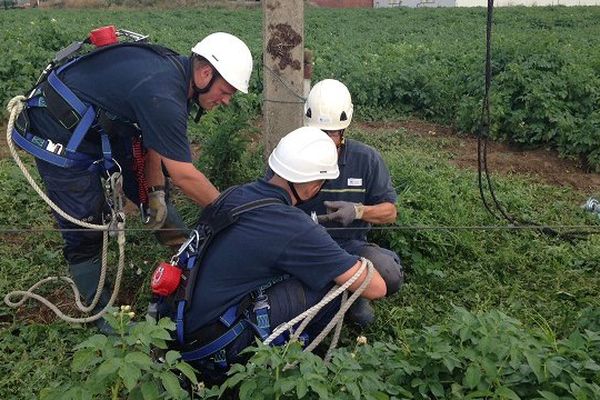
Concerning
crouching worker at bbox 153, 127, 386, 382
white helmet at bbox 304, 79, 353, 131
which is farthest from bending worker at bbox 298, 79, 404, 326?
crouching worker at bbox 153, 127, 386, 382

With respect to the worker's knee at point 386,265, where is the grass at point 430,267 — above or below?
below

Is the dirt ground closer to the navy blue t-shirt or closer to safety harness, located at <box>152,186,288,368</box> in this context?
the navy blue t-shirt

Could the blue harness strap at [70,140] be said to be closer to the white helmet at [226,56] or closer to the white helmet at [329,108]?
the white helmet at [226,56]

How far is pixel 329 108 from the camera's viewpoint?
4234mm

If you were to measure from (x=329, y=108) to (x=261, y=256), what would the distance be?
1.45 metres

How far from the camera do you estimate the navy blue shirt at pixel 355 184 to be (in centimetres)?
415

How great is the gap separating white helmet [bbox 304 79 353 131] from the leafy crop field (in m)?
0.92

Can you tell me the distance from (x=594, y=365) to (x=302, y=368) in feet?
3.50

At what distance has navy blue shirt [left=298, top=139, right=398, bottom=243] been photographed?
13.6ft


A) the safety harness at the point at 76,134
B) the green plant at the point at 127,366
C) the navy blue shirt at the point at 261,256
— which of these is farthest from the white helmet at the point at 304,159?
the green plant at the point at 127,366

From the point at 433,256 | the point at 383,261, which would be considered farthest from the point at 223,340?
the point at 433,256

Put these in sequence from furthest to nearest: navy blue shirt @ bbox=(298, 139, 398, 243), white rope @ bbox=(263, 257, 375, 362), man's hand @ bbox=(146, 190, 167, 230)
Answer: man's hand @ bbox=(146, 190, 167, 230)
navy blue shirt @ bbox=(298, 139, 398, 243)
white rope @ bbox=(263, 257, 375, 362)

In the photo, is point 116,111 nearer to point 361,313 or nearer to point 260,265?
point 260,265

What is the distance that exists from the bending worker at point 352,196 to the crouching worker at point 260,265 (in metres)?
0.57
